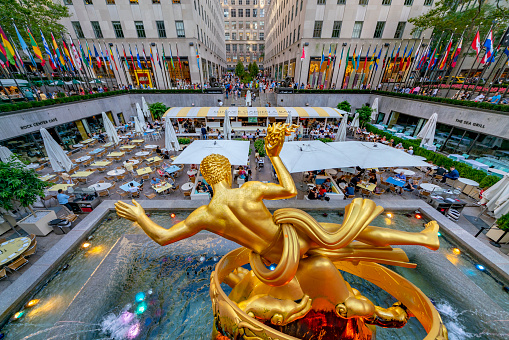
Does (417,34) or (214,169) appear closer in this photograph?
(214,169)

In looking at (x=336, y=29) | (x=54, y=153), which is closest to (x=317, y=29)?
(x=336, y=29)

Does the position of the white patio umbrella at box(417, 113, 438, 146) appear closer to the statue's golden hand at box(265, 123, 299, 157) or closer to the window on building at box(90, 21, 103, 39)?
the statue's golden hand at box(265, 123, 299, 157)

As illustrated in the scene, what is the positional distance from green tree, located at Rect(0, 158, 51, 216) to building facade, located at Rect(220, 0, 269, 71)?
89.3 metres

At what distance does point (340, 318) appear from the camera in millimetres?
4141

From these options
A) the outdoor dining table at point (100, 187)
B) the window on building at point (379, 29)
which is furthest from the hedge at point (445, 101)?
the outdoor dining table at point (100, 187)

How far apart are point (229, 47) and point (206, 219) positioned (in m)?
95.4

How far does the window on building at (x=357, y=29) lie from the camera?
3023 cm

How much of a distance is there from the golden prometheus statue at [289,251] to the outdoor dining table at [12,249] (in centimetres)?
659

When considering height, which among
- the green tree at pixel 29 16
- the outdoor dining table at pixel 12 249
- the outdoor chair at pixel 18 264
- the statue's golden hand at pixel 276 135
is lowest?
the outdoor chair at pixel 18 264

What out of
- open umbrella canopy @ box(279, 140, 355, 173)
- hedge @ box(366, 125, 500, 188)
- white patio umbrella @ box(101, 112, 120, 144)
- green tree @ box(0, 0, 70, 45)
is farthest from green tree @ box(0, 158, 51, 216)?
hedge @ box(366, 125, 500, 188)

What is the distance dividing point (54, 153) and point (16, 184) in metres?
6.32

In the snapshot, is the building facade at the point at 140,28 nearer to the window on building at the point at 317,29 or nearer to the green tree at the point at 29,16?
the green tree at the point at 29,16

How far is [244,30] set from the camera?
8044cm

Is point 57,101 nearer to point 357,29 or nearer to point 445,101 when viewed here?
point 445,101
